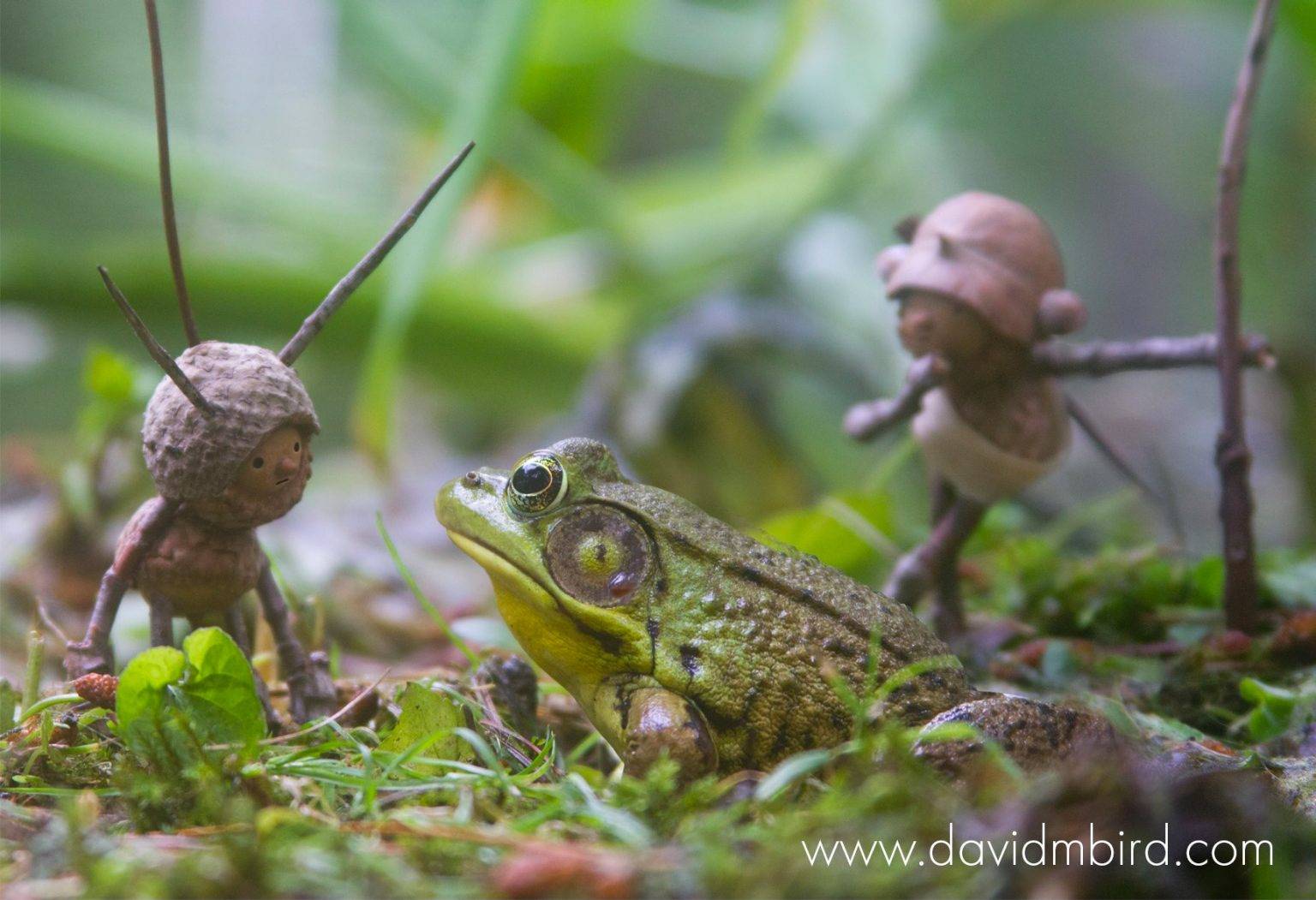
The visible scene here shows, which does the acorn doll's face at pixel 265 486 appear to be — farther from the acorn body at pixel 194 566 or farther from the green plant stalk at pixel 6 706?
the green plant stalk at pixel 6 706

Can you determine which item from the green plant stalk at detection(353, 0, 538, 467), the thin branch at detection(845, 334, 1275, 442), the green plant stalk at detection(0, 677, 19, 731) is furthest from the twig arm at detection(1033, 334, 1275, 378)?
the green plant stalk at detection(353, 0, 538, 467)

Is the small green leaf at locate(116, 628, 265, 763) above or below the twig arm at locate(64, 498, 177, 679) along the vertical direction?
below

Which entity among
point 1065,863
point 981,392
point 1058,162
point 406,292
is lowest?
point 1065,863

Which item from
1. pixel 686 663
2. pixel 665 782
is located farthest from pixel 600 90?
pixel 665 782

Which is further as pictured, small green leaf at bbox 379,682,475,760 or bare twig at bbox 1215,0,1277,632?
bare twig at bbox 1215,0,1277,632

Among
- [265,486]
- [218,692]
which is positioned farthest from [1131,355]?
[218,692]

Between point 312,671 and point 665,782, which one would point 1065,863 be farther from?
point 312,671

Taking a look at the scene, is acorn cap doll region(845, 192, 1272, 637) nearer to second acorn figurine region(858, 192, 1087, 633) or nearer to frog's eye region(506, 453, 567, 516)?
second acorn figurine region(858, 192, 1087, 633)
